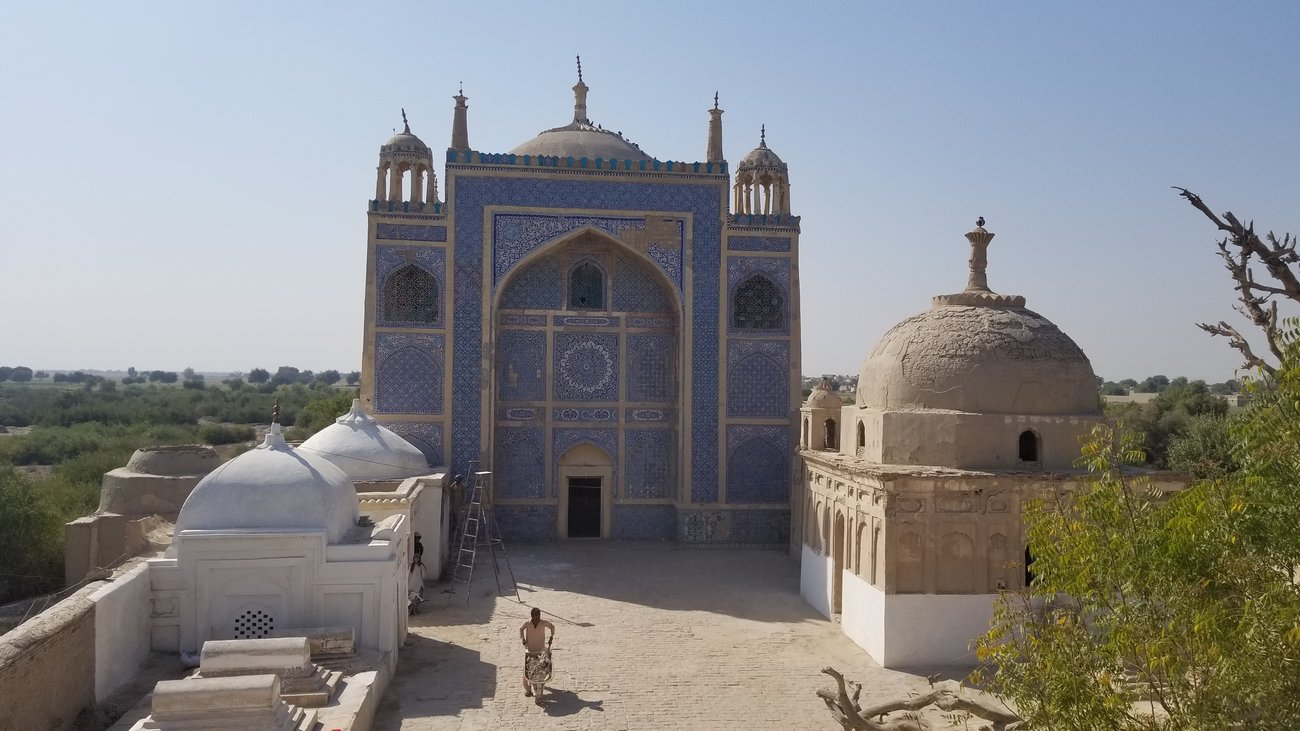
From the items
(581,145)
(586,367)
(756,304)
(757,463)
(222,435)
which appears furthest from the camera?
(222,435)

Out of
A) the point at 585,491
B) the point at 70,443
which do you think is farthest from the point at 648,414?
the point at 70,443

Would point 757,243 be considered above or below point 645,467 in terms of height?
above

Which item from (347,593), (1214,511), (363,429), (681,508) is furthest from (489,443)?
(1214,511)

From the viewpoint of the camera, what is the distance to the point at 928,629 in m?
9.89

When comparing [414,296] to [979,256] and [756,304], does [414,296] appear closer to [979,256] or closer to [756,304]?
[756,304]

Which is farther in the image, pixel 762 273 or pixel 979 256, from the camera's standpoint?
pixel 762 273

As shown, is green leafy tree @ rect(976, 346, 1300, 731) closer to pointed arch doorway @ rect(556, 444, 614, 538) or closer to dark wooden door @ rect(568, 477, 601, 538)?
pointed arch doorway @ rect(556, 444, 614, 538)

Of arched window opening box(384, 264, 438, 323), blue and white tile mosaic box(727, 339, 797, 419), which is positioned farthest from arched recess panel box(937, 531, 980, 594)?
arched window opening box(384, 264, 438, 323)

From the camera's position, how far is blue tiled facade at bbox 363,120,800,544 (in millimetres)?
16531

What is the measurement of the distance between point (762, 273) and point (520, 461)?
584 centimetres

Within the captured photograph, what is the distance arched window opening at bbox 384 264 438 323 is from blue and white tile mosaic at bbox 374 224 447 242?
0.57 meters

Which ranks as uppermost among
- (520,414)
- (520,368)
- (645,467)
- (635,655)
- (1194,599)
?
(520,368)

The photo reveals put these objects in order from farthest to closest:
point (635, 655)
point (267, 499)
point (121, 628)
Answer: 1. point (635, 655)
2. point (267, 499)
3. point (121, 628)

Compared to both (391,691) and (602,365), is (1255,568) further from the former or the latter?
(602,365)
